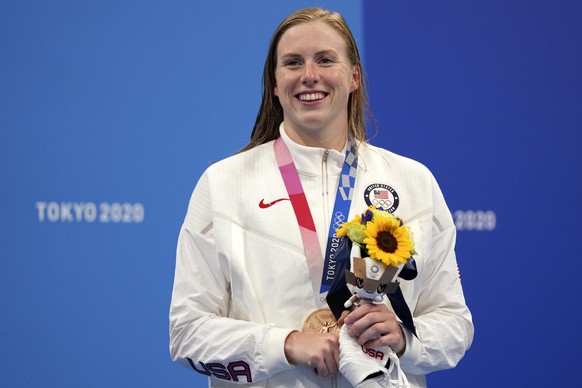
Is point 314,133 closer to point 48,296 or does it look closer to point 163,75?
point 163,75

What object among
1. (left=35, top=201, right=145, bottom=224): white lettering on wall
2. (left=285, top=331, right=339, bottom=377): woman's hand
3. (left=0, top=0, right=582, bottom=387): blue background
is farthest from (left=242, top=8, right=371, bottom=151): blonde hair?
(left=35, top=201, right=145, bottom=224): white lettering on wall

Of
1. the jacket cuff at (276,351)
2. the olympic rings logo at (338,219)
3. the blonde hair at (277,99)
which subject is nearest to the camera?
the jacket cuff at (276,351)

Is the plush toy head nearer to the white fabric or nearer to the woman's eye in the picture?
the white fabric

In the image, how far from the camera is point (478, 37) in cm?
308

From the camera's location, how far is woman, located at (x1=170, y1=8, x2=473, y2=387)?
182 cm

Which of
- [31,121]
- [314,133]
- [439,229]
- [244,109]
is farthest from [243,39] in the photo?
[439,229]

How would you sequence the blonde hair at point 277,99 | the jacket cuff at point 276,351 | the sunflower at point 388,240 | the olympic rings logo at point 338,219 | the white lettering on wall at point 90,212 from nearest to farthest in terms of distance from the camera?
the sunflower at point 388,240 → the jacket cuff at point 276,351 → the olympic rings logo at point 338,219 → the blonde hair at point 277,99 → the white lettering on wall at point 90,212

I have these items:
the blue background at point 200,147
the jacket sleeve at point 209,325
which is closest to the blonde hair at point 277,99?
the jacket sleeve at point 209,325

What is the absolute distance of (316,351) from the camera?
1.73 meters

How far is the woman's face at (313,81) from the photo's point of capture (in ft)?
6.26

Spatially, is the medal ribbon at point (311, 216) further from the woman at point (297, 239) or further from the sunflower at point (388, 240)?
the sunflower at point (388, 240)

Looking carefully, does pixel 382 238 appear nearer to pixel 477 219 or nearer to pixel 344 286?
pixel 344 286

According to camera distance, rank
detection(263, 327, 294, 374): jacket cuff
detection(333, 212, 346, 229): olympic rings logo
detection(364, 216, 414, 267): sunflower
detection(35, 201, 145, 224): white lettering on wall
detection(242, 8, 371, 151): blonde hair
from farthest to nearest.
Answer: detection(35, 201, 145, 224): white lettering on wall < detection(242, 8, 371, 151): blonde hair < detection(333, 212, 346, 229): olympic rings logo < detection(263, 327, 294, 374): jacket cuff < detection(364, 216, 414, 267): sunflower

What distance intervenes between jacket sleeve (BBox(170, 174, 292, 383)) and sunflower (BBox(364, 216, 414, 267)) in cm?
30
